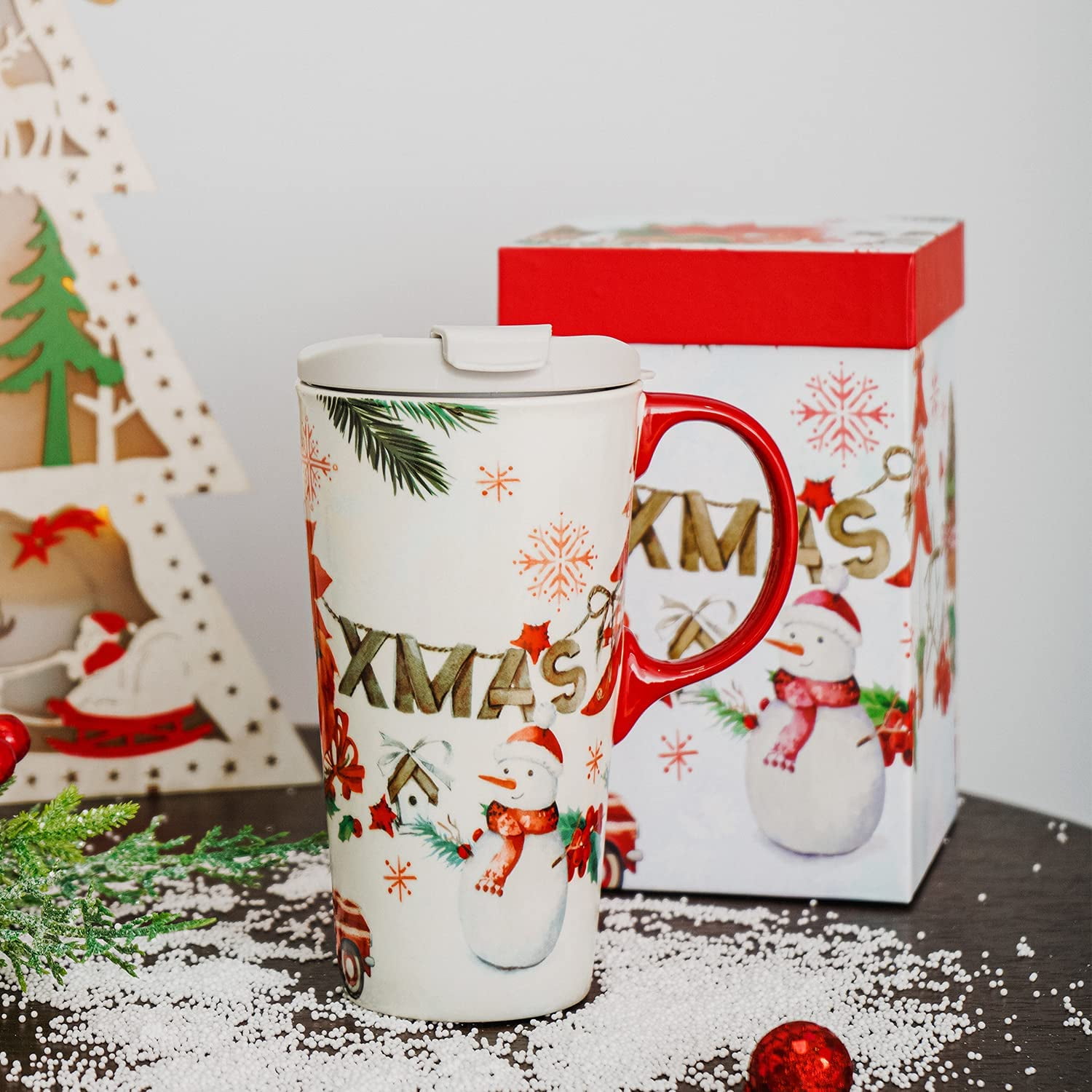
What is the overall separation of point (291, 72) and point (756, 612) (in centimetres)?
54

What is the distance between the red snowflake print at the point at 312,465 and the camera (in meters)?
0.50

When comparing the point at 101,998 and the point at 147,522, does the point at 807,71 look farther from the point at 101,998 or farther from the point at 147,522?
the point at 101,998

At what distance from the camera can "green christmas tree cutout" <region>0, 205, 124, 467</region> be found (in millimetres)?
762

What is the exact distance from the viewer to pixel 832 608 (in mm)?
619

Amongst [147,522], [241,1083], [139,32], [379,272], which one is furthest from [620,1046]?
[139,32]

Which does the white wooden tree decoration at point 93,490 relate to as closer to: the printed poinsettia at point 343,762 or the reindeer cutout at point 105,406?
the reindeer cutout at point 105,406

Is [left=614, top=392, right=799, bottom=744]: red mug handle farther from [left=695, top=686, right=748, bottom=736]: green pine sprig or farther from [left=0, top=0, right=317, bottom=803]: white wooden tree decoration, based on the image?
[left=0, top=0, right=317, bottom=803]: white wooden tree decoration

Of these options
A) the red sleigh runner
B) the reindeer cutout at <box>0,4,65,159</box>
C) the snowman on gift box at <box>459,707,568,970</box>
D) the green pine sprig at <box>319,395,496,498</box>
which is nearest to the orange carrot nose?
the snowman on gift box at <box>459,707,568,970</box>

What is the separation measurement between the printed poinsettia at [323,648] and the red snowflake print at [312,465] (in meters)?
0.01

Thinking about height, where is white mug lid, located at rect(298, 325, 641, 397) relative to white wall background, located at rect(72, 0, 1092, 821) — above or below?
below

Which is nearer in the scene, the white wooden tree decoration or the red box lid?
the red box lid

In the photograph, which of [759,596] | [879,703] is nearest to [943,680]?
[879,703]

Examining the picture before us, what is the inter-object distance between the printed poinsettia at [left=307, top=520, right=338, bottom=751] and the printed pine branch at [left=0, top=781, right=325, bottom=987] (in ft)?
0.25

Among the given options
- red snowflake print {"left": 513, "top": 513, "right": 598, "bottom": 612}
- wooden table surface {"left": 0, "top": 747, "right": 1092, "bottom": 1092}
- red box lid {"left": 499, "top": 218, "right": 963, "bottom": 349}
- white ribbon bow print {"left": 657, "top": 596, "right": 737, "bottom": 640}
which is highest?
red box lid {"left": 499, "top": 218, "right": 963, "bottom": 349}
